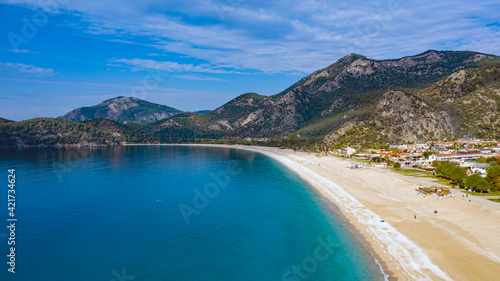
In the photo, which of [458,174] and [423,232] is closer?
[423,232]

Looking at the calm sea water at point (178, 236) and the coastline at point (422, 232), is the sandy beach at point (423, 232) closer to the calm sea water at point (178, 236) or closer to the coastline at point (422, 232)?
the coastline at point (422, 232)

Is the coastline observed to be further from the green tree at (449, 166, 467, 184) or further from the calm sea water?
the green tree at (449, 166, 467, 184)

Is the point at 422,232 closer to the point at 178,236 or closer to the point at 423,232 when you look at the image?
the point at 423,232

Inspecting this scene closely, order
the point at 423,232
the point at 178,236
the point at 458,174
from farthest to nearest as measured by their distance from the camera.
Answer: the point at 458,174
the point at 178,236
the point at 423,232

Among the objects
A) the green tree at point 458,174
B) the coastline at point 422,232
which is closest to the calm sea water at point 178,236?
the coastline at point 422,232

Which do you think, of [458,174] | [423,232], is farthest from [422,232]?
[458,174]

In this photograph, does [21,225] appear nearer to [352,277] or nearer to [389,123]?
[352,277]

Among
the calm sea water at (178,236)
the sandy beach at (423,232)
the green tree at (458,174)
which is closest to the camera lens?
the sandy beach at (423,232)

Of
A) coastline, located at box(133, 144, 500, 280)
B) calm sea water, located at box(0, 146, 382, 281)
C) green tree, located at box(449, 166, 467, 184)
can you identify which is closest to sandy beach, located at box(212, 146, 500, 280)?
coastline, located at box(133, 144, 500, 280)
